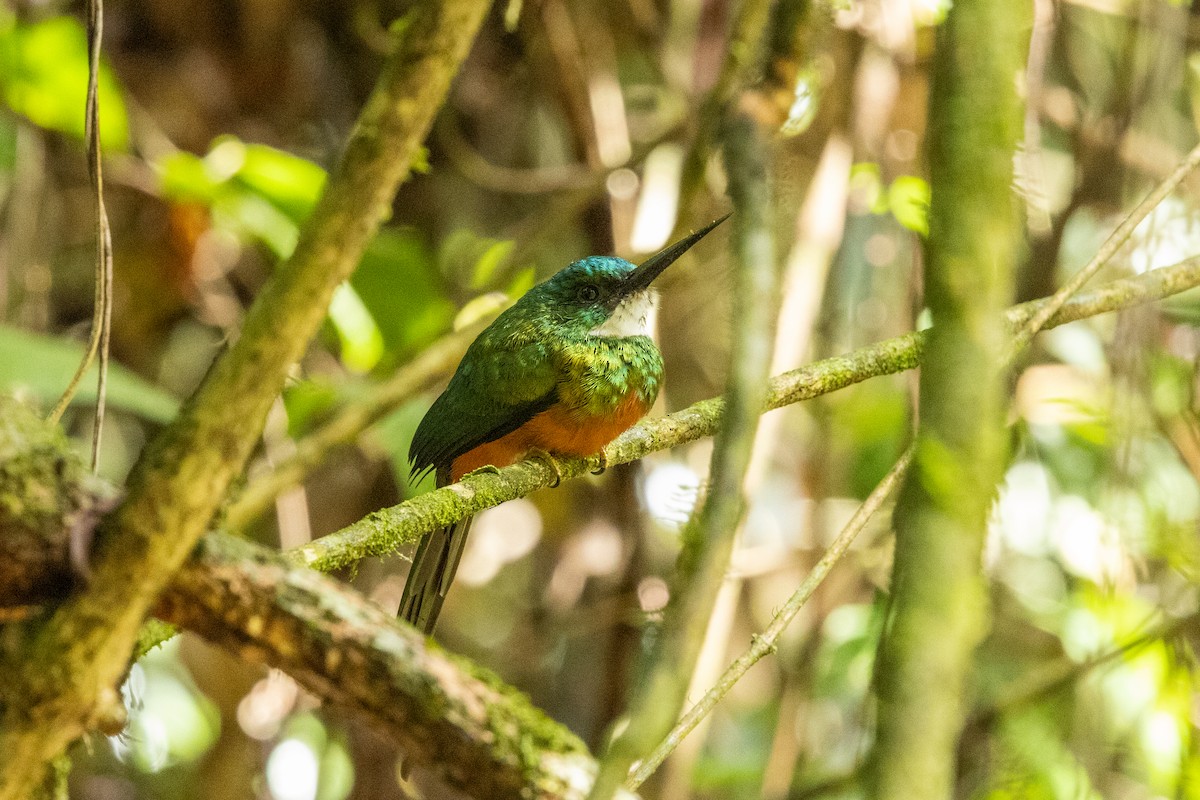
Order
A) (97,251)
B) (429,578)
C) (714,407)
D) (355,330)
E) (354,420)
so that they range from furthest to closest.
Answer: (355,330) < (354,420) < (429,578) < (714,407) < (97,251)

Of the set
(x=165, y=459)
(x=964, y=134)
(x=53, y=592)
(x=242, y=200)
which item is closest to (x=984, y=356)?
(x=964, y=134)

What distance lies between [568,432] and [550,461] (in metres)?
0.08

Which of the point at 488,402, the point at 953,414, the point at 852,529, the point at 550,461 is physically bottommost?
the point at 953,414

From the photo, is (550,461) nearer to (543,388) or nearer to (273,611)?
(543,388)

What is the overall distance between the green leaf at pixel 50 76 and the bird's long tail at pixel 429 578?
1325 mm

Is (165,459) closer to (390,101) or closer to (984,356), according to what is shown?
(390,101)

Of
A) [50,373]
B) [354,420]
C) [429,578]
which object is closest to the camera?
[50,373]

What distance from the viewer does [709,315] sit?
386 cm

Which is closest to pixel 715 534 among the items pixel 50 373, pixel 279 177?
pixel 50 373

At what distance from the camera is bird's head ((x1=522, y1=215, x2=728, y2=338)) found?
2445 millimetres

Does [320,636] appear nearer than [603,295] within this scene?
Yes

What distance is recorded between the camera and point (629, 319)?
8.15 feet

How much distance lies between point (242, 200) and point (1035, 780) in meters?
2.28

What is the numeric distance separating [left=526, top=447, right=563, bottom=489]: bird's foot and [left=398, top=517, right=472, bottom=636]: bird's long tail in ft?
0.64
